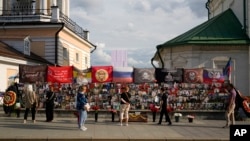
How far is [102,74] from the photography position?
21.8 meters

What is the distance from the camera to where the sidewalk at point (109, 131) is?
14133mm

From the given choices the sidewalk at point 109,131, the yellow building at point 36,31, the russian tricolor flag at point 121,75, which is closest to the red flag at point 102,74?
the russian tricolor flag at point 121,75

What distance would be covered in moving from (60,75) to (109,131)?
688 centimetres

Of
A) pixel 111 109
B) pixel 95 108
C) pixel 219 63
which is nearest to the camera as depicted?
pixel 95 108

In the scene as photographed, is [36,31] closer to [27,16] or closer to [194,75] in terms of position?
[27,16]

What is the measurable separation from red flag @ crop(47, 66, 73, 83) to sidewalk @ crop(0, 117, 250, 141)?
8.81ft

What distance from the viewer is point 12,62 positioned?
28.7 m

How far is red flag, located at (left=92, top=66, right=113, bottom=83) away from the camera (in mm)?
21734

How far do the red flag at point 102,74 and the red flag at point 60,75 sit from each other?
46.8 inches

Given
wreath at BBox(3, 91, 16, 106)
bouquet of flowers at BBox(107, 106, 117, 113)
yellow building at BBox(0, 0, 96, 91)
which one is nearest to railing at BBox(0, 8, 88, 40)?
yellow building at BBox(0, 0, 96, 91)

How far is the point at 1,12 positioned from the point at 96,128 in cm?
2610

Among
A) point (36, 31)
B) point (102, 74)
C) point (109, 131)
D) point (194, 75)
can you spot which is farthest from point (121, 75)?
point (36, 31)

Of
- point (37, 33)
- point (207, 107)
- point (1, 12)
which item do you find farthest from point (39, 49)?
point (207, 107)

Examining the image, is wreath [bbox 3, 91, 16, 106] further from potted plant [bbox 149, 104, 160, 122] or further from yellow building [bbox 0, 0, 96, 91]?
yellow building [bbox 0, 0, 96, 91]
